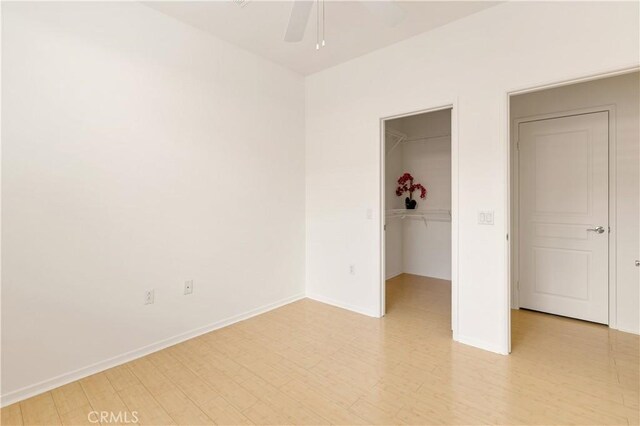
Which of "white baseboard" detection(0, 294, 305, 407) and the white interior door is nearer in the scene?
"white baseboard" detection(0, 294, 305, 407)

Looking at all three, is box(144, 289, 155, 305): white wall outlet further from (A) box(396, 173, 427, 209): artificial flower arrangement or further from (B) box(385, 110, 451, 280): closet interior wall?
(A) box(396, 173, 427, 209): artificial flower arrangement

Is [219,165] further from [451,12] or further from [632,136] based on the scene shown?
[632,136]

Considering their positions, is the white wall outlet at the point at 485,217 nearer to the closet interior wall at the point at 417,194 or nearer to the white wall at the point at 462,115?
the white wall at the point at 462,115

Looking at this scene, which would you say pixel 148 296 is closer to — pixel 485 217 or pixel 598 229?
pixel 485 217

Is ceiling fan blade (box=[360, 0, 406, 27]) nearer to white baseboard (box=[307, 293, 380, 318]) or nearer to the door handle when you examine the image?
white baseboard (box=[307, 293, 380, 318])

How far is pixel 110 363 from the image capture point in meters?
2.32

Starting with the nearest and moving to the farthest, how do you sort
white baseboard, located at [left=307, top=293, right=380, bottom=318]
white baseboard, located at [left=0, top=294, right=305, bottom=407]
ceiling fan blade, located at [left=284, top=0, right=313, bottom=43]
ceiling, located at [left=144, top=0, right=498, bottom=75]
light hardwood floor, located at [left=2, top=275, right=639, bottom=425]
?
ceiling fan blade, located at [left=284, top=0, right=313, bottom=43], light hardwood floor, located at [left=2, top=275, right=639, bottom=425], white baseboard, located at [left=0, top=294, right=305, bottom=407], ceiling, located at [left=144, top=0, right=498, bottom=75], white baseboard, located at [left=307, top=293, right=380, bottom=318]

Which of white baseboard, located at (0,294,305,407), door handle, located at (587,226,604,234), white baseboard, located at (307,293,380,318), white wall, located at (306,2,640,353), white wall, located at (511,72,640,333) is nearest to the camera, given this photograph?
white baseboard, located at (0,294,305,407)

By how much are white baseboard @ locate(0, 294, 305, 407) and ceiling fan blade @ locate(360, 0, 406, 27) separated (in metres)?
2.85

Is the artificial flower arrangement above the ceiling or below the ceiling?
below

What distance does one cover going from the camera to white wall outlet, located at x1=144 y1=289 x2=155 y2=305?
2539 millimetres

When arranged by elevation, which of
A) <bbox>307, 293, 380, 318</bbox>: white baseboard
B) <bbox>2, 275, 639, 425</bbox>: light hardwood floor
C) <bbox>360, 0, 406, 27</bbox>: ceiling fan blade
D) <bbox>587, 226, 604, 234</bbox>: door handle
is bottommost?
<bbox>2, 275, 639, 425</bbox>: light hardwood floor

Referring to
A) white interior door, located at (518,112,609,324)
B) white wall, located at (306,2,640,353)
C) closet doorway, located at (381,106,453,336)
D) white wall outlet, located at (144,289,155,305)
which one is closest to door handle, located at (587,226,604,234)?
white interior door, located at (518,112,609,324)

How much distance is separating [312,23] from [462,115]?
4.99 ft
